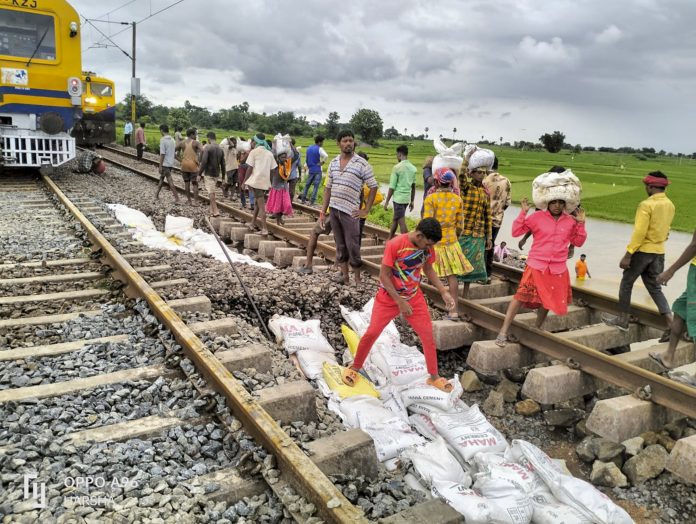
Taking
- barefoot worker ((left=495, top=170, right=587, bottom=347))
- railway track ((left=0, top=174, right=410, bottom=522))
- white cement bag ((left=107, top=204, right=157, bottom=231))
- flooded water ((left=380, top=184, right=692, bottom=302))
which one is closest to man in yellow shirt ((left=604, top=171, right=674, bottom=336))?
barefoot worker ((left=495, top=170, right=587, bottom=347))

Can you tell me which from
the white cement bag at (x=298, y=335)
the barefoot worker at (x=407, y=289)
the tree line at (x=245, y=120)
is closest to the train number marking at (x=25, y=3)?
the white cement bag at (x=298, y=335)

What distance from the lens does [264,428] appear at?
9.22ft

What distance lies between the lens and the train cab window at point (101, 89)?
1544 centimetres

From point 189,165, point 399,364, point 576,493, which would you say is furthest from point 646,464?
point 189,165

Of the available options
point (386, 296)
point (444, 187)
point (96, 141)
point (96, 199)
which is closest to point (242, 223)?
point (96, 199)

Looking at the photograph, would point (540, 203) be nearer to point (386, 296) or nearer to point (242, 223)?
point (386, 296)

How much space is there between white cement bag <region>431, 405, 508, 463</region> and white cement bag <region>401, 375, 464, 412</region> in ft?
0.36

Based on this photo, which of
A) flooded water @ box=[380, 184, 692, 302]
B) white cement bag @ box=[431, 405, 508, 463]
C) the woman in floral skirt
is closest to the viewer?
white cement bag @ box=[431, 405, 508, 463]

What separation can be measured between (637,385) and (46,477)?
3866mm

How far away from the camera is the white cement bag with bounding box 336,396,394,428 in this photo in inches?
140

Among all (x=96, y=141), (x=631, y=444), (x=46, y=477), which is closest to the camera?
(x=46, y=477)

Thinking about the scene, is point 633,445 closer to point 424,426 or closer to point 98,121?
point 424,426

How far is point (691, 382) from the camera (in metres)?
4.29

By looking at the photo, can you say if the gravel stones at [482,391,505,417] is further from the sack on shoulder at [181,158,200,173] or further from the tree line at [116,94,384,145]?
the tree line at [116,94,384,145]
